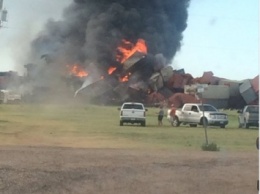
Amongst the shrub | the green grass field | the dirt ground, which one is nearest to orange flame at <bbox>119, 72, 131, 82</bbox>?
the green grass field

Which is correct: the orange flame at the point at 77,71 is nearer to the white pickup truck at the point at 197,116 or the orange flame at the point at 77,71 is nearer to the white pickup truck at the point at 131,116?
the white pickup truck at the point at 131,116

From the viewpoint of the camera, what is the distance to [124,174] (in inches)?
484

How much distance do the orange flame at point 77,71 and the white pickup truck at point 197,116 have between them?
30.0 ft

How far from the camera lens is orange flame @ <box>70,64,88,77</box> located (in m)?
40.2

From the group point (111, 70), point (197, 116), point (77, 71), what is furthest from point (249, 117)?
point (111, 70)

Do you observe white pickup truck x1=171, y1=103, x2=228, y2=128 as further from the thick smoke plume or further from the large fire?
the thick smoke plume

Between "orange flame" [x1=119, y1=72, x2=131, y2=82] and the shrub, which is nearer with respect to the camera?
the shrub

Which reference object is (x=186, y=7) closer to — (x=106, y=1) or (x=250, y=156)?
(x=106, y=1)

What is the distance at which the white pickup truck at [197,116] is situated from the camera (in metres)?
32.5

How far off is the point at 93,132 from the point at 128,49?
29.1 metres

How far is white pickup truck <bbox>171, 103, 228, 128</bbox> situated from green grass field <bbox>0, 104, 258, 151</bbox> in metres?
0.53

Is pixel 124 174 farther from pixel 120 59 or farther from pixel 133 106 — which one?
pixel 120 59

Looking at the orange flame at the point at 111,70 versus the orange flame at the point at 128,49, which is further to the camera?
the orange flame at the point at 128,49

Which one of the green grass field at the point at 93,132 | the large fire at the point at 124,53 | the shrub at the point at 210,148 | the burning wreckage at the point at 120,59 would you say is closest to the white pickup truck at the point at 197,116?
the green grass field at the point at 93,132
